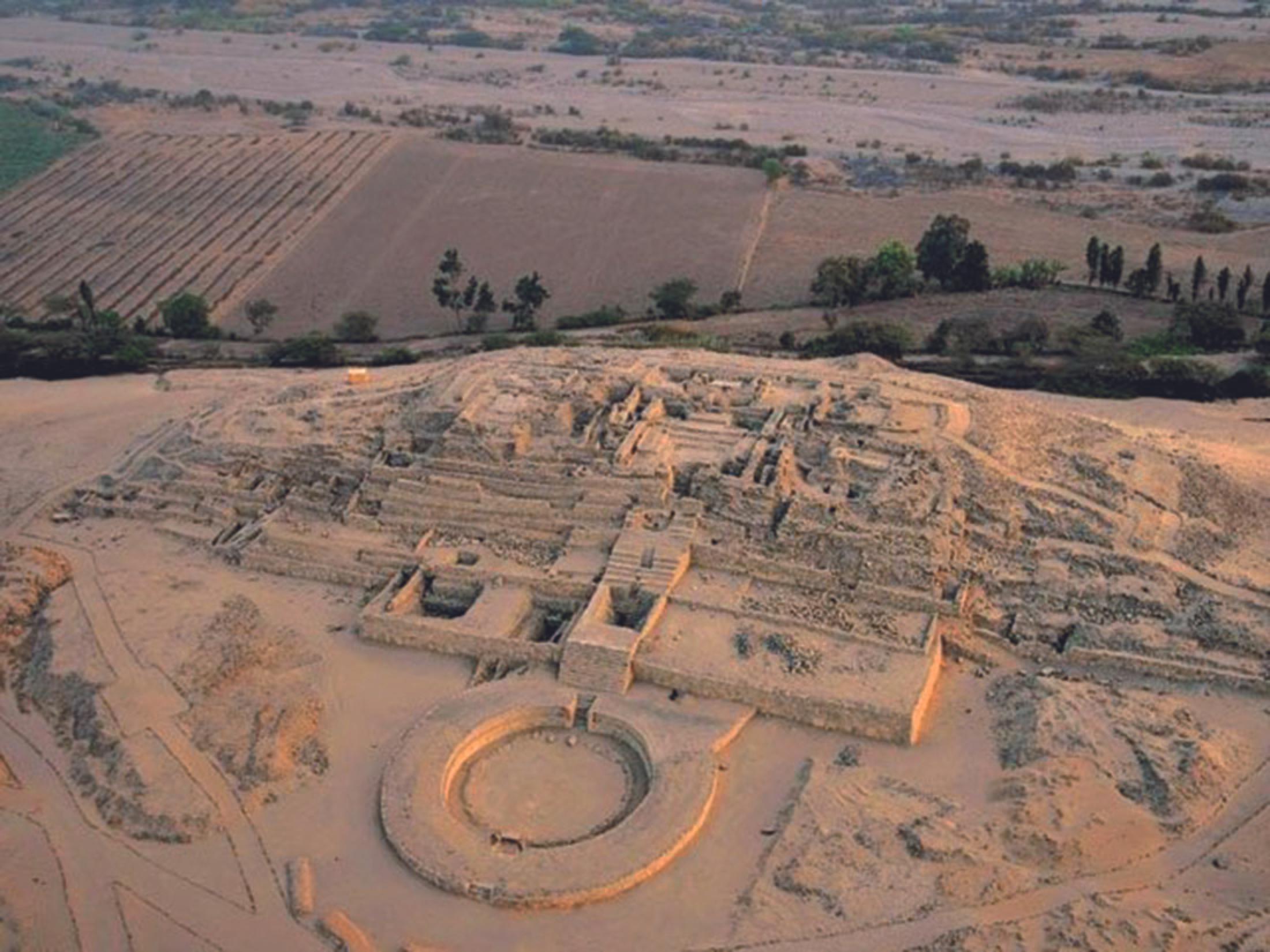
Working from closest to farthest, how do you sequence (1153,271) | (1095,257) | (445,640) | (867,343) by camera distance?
1. (445,640)
2. (867,343)
3. (1153,271)
4. (1095,257)

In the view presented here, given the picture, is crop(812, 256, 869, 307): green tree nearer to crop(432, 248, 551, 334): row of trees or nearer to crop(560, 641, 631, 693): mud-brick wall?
crop(432, 248, 551, 334): row of trees

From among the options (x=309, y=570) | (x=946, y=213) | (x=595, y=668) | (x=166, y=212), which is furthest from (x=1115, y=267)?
(x=166, y=212)

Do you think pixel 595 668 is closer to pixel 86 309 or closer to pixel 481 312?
pixel 481 312

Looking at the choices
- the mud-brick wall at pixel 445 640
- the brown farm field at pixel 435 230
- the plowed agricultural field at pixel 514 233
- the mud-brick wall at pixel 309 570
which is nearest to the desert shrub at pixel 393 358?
the plowed agricultural field at pixel 514 233

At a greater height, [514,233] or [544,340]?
[544,340]

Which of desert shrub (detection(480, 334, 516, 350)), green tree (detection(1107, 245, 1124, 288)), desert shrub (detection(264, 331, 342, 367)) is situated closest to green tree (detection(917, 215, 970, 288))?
green tree (detection(1107, 245, 1124, 288))

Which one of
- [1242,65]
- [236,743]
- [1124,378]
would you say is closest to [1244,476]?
[1124,378]

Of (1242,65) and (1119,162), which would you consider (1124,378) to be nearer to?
(1119,162)

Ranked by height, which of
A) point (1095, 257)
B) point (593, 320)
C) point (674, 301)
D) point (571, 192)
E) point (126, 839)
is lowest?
point (571, 192)
